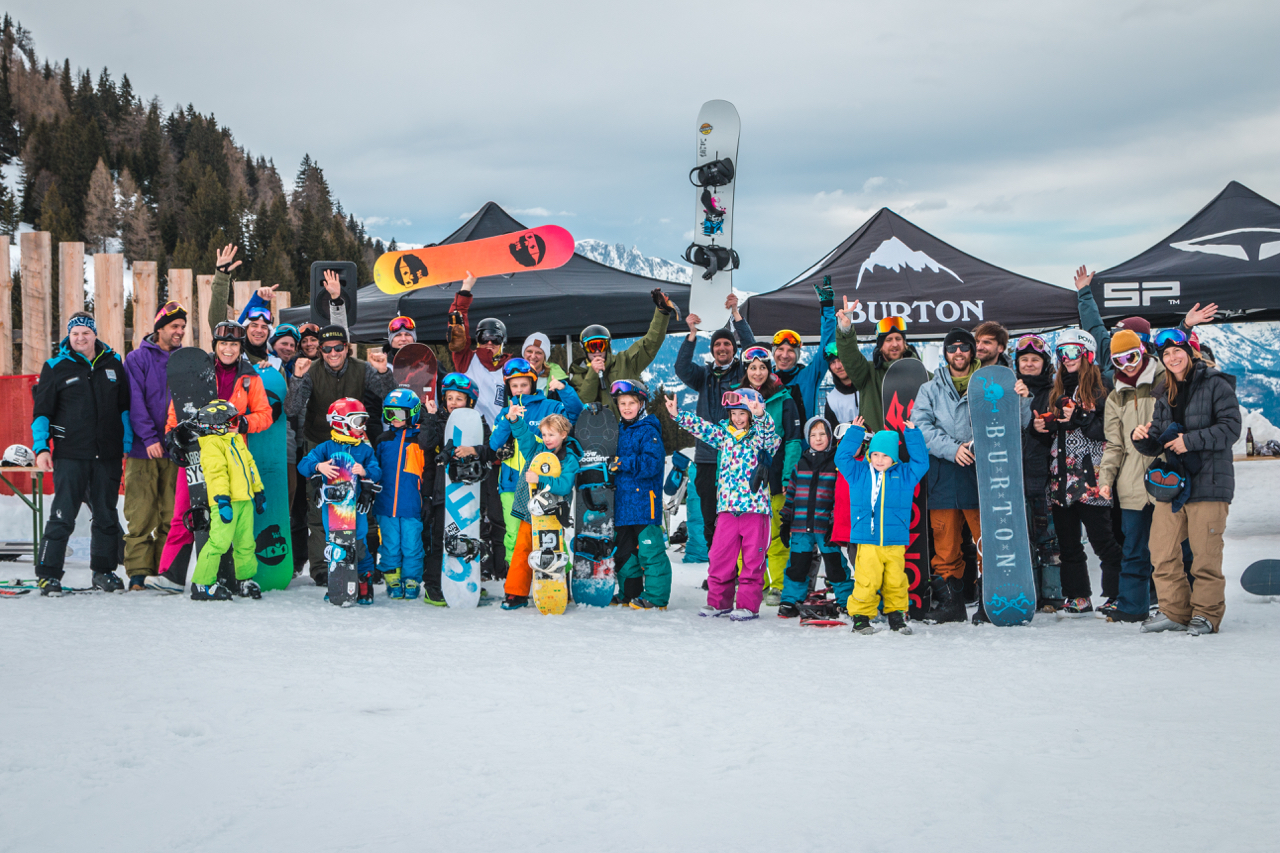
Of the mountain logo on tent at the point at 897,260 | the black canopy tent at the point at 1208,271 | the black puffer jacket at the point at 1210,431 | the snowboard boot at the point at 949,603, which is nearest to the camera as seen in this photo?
the black puffer jacket at the point at 1210,431

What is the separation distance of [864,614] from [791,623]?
1.48ft

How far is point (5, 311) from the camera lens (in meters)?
9.27

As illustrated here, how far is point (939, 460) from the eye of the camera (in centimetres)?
507

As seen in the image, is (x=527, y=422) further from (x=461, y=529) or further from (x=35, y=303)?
(x=35, y=303)

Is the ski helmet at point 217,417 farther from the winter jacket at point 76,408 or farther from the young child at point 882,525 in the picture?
the young child at point 882,525

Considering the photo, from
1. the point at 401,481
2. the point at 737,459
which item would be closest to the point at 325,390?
the point at 401,481

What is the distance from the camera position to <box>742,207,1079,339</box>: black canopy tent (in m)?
7.11

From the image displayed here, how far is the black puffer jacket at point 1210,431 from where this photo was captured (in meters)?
4.38

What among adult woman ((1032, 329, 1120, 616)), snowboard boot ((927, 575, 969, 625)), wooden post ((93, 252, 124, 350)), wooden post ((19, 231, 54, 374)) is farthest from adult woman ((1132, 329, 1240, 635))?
wooden post ((19, 231, 54, 374))

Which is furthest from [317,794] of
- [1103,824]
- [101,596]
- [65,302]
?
[65,302]

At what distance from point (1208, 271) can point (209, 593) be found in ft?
→ 25.0

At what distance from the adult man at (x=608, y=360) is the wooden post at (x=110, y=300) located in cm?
650

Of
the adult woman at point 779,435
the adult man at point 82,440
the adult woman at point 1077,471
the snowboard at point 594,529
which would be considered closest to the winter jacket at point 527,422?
the snowboard at point 594,529

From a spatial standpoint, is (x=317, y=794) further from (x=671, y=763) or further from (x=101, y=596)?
(x=101, y=596)
